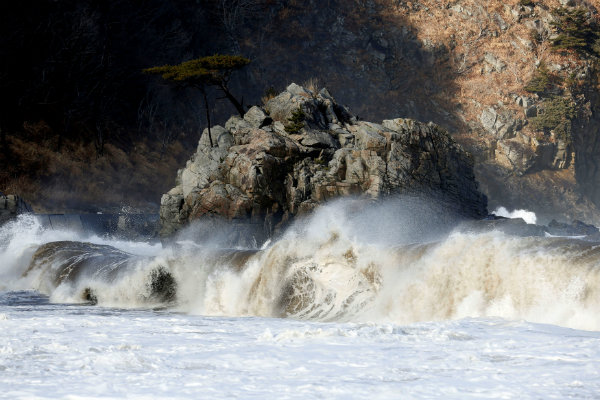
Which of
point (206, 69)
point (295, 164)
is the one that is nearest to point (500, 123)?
point (206, 69)

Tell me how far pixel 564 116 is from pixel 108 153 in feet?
148

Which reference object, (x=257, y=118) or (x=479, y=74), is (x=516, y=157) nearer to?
A: (x=479, y=74)

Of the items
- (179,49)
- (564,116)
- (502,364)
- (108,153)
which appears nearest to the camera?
(502,364)

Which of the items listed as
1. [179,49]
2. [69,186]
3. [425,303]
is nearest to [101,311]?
[425,303]

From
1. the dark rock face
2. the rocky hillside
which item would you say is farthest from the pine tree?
the dark rock face

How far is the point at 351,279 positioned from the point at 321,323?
3456mm

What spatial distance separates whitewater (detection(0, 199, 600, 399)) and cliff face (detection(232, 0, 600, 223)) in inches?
2104

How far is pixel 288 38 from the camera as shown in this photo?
75.8 meters

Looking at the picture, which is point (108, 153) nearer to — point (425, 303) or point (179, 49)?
point (179, 49)

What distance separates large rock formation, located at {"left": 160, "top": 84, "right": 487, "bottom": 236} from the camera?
33469mm

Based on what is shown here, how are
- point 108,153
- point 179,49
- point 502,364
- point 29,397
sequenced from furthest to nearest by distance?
1. point 179,49
2. point 108,153
3. point 502,364
4. point 29,397

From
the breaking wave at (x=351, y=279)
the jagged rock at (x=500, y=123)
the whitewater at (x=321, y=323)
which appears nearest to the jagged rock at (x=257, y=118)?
the breaking wave at (x=351, y=279)

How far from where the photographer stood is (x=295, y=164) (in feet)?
113

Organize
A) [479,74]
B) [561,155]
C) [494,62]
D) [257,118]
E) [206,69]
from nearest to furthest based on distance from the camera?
1. [257,118]
2. [206,69]
3. [561,155]
4. [494,62]
5. [479,74]
